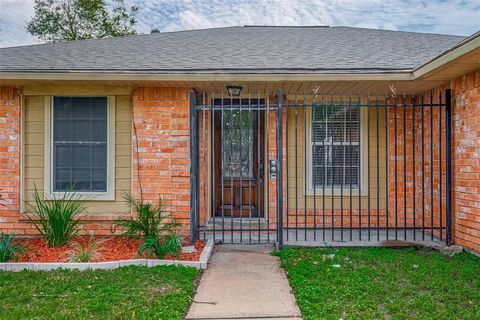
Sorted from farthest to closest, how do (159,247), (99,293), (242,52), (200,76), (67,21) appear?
(67,21) < (242,52) < (200,76) < (159,247) < (99,293)

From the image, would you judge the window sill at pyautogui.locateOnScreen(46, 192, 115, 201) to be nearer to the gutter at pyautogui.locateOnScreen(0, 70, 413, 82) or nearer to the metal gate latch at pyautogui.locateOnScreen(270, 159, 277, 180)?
the gutter at pyautogui.locateOnScreen(0, 70, 413, 82)

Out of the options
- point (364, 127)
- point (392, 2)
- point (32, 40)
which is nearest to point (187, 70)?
point (364, 127)

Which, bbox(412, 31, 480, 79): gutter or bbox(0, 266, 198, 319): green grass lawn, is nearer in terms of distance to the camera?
bbox(0, 266, 198, 319): green grass lawn

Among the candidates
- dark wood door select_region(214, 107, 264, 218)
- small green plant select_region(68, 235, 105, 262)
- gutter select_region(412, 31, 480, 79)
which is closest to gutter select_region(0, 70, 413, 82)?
gutter select_region(412, 31, 480, 79)

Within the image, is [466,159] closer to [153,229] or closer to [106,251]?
[153,229]

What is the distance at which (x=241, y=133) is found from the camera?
248 inches

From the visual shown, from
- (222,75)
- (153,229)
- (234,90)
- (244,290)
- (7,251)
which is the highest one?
(222,75)

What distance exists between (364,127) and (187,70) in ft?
10.7

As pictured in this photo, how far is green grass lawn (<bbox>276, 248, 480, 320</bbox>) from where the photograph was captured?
3361 mm

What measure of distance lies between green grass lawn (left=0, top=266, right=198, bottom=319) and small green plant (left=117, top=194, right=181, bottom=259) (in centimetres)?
38

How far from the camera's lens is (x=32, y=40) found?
2098 centimetres

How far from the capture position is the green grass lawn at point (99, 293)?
3295 millimetres

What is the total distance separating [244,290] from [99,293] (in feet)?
4.60

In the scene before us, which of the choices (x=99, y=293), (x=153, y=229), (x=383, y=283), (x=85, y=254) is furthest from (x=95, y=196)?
(x=383, y=283)
